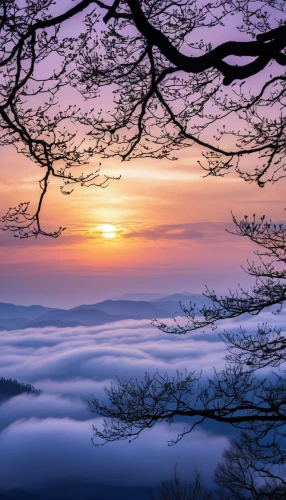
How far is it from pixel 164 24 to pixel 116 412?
190 inches

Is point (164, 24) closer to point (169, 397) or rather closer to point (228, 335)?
point (228, 335)

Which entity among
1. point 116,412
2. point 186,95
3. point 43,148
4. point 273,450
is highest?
point 186,95

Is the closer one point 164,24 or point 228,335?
point 164,24

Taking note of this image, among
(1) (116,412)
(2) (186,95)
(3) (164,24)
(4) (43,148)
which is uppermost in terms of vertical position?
(3) (164,24)

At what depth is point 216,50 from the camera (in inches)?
256

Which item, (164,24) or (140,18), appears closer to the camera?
(140,18)

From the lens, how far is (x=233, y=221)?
24.7 ft

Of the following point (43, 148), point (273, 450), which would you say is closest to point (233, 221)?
point (43, 148)

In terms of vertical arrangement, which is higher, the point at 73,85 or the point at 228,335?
the point at 73,85

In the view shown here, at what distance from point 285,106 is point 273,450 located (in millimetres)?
4552

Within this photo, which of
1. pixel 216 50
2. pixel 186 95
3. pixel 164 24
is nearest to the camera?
pixel 216 50

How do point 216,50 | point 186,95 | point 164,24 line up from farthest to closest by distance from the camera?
1. point 186,95
2. point 164,24
3. point 216,50

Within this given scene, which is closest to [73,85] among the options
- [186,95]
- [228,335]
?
[186,95]

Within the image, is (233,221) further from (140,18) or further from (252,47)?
(140,18)
